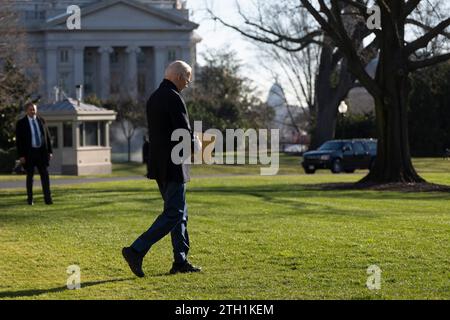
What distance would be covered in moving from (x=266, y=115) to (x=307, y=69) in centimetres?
1690

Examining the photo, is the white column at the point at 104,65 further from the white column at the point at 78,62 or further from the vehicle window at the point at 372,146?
the vehicle window at the point at 372,146

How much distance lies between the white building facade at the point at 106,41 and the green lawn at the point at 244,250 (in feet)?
255

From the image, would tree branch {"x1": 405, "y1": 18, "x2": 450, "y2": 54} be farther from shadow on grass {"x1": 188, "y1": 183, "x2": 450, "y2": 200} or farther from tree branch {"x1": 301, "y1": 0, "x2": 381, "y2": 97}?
shadow on grass {"x1": 188, "y1": 183, "x2": 450, "y2": 200}

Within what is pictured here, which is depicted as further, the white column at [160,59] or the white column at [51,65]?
the white column at [160,59]

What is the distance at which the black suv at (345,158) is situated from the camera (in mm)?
46875

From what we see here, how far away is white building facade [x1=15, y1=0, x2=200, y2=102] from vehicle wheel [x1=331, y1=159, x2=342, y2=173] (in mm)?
50341

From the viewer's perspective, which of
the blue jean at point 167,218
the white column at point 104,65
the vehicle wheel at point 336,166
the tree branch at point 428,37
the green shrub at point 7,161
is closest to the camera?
the blue jean at point 167,218

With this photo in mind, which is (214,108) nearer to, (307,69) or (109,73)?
(307,69)

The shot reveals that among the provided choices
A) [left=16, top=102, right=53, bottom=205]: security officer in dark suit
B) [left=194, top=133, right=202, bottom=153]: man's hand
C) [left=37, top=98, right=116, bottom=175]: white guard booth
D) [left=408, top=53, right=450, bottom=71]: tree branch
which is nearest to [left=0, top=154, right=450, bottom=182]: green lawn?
[left=37, top=98, right=116, bottom=175]: white guard booth

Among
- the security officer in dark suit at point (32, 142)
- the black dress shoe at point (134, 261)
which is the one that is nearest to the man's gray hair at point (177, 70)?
the black dress shoe at point (134, 261)

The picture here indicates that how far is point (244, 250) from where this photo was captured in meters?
12.2

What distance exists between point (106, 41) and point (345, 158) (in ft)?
198

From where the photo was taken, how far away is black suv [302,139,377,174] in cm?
4688
